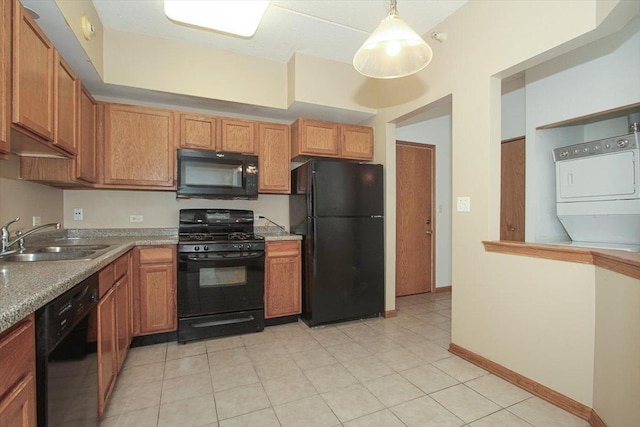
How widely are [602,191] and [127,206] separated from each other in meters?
4.22

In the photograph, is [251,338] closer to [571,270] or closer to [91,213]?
[91,213]

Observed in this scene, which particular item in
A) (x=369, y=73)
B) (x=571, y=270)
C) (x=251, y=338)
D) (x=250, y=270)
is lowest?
(x=251, y=338)

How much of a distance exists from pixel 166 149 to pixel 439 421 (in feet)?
10.0

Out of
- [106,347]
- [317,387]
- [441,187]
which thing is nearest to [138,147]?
[106,347]

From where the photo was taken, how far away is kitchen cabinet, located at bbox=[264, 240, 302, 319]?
10.2 feet

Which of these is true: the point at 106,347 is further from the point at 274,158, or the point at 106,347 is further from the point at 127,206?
the point at 274,158

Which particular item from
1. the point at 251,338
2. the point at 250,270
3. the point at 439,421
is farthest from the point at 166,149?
the point at 439,421

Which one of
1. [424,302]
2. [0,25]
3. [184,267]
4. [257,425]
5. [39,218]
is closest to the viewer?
[0,25]

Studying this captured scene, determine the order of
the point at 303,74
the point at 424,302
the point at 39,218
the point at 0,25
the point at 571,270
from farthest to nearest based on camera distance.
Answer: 1. the point at 424,302
2. the point at 303,74
3. the point at 39,218
4. the point at 571,270
5. the point at 0,25

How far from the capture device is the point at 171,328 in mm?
2740

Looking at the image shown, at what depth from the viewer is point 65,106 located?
76.6 inches

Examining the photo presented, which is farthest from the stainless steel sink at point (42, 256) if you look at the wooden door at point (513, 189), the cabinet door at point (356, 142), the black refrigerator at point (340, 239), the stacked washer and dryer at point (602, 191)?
the wooden door at point (513, 189)

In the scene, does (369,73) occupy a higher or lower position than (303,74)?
lower

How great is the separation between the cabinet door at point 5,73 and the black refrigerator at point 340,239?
7.16ft
